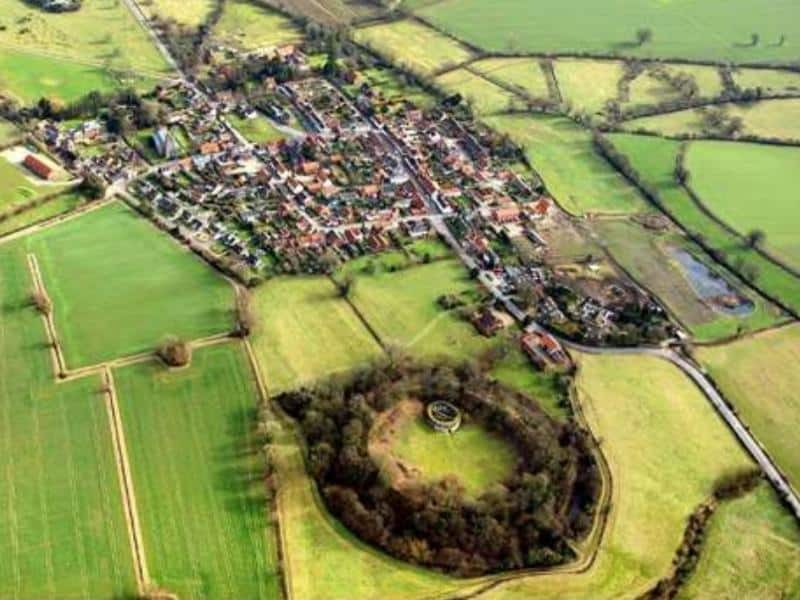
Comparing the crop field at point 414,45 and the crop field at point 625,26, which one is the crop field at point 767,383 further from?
the crop field at point 625,26

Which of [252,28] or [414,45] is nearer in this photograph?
[252,28]

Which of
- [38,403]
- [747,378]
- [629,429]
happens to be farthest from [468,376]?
[38,403]

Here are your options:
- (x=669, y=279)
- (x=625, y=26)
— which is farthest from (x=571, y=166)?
(x=625, y=26)

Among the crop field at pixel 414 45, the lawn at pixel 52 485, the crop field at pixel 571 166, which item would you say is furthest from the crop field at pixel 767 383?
the crop field at pixel 414 45

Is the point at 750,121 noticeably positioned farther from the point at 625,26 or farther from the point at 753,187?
the point at 625,26

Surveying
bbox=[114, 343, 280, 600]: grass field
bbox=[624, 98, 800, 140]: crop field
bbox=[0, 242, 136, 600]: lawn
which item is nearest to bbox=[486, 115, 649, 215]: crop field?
bbox=[624, 98, 800, 140]: crop field

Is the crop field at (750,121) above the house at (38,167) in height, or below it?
above

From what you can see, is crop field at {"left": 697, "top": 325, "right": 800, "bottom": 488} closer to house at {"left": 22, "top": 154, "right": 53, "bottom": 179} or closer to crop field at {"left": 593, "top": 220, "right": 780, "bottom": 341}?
crop field at {"left": 593, "top": 220, "right": 780, "bottom": 341}
